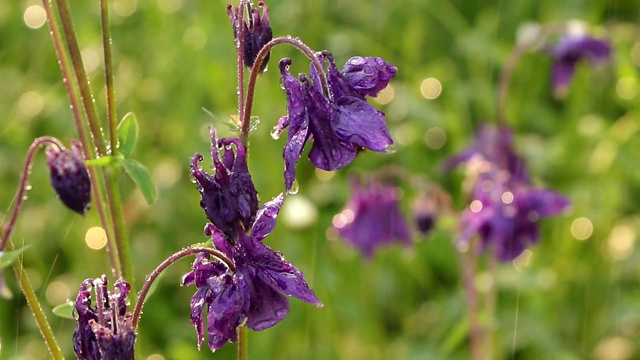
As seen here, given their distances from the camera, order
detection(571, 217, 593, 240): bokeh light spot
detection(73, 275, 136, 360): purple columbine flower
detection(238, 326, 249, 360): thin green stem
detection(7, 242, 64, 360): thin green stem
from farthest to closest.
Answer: detection(571, 217, 593, 240): bokeh light spot
detection(7, 242, 64, 360): thin green stem
detection(238, 326, 249, 360): thin green stem
detection(73, 275, 136, 360): purple columbine flower

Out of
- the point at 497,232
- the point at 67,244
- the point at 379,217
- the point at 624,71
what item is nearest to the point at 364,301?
the point at 379,217

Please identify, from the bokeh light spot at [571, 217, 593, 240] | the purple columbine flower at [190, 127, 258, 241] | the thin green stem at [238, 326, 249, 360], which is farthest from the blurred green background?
the purple columbine flower at [190, 127, 258, 241]

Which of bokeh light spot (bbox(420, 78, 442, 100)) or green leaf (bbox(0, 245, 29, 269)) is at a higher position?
green leaf (bbox(0, 245, 29, 269))

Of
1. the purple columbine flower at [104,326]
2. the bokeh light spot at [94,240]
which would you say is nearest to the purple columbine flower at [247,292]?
the purple columbine flower at [104,326]

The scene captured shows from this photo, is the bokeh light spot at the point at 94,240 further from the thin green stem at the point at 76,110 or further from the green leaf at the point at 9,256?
the green leaf at the point at 9,256

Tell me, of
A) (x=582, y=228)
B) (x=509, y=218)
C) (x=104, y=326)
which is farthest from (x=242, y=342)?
(x=582, y=228)

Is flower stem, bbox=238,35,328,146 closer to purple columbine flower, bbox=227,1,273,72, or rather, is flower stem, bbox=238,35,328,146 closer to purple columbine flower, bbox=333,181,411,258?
purple columbine flower, bbox=227,1,273,72
